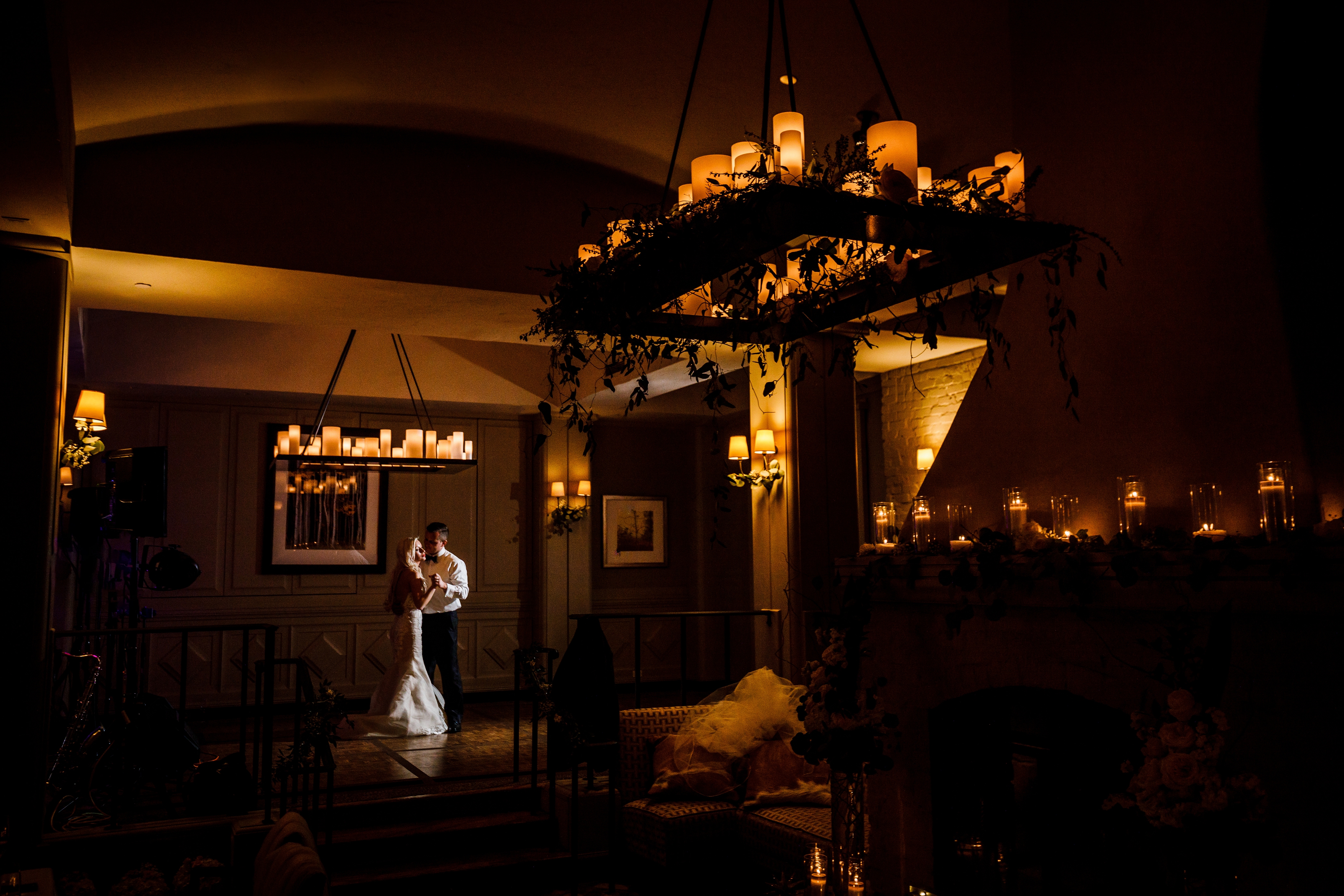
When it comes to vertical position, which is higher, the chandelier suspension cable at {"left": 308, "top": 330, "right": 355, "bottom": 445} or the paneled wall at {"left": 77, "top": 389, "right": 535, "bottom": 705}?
the chandelier suspension cable at {"left": 308, "top": 330, "right": 355, "bottom": 445}

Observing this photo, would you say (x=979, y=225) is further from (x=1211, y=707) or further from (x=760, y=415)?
(x=760, y=415)

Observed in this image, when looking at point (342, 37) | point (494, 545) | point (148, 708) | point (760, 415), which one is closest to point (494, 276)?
point (342, 37)

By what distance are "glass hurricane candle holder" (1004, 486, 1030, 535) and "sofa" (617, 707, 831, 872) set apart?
166cm

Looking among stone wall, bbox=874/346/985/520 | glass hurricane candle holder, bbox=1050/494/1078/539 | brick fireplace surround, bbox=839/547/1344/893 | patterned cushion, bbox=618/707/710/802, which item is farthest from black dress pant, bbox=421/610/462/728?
glass hurricane candle holder, bbox=1050/494/1078/539

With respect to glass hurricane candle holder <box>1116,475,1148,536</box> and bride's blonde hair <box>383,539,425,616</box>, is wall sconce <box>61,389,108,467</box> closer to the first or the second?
bride's blonde hair <box>383,539,425,616</box>

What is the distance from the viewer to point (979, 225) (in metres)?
2.47

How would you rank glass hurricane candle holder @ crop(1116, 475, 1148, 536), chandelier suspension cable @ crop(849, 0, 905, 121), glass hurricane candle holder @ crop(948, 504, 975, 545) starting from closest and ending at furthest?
chandelier suspension cable @ crop(849, 0, 905, 121), glass hurricane candle holder @ crop(1116, 475, 1148, 536), glass hurricane candle holder @ crop(948, 504, 975, 545)

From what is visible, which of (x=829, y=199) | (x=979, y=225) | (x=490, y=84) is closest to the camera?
(x=829, y=199)

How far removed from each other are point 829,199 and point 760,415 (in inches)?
197

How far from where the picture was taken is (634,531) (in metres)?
11.1

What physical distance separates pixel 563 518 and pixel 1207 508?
763cm

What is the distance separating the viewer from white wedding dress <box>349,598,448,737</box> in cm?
758

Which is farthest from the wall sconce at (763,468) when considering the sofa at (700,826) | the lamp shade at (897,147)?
the lamp shade at (897,147)

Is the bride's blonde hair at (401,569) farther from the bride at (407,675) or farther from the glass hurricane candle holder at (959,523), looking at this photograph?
the glass hurricane candle holder at (959,523)
